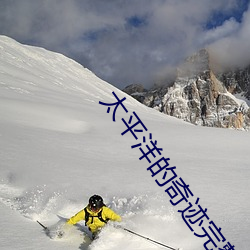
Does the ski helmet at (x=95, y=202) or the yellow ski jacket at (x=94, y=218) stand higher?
the ski helmet at (x=95, y=202)

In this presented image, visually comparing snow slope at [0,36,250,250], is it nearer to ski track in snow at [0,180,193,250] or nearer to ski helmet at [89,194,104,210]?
ski track in snow at [0,180,193,250]

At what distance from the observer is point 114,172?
340 inches

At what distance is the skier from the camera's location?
5.63 metres

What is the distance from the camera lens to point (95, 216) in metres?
5.72

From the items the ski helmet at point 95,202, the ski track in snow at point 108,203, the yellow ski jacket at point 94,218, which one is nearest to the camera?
the ski track in snow at point 108,203

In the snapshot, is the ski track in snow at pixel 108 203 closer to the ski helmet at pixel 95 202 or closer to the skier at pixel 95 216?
the skier at pixel 95 216

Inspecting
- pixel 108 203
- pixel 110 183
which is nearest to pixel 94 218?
pixel 108 203

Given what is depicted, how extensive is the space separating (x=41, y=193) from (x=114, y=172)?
2223 millimetres

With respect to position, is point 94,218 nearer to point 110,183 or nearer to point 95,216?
point 95,216

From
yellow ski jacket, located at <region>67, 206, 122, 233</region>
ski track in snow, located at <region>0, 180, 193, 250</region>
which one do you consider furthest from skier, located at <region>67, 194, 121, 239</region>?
ski track in snow, located at <region>0, 180, 193, 250</region>

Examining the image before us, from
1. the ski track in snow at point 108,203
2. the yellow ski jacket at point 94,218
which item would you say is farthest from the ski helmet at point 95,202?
the ski track in snow at point 108,203

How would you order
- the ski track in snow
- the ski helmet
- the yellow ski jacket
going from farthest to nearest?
1. the yellow ski jacket
2. the ski helmet
3. the ski track in snow

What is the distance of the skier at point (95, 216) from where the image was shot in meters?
5.63

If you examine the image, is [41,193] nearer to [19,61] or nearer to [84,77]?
[19,61]
